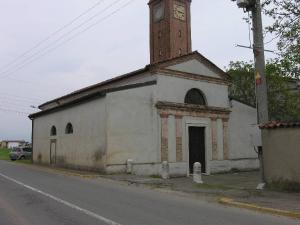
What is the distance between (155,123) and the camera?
24672 mm

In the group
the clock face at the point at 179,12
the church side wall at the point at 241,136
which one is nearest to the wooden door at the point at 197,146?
the church side wall at the point at 241,136

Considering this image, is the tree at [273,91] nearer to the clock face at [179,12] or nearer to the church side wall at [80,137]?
the church side wall at [80,137]

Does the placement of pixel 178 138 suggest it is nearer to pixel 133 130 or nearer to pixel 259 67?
pixel 133 130

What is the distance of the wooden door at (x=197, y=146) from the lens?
26583 millimetres

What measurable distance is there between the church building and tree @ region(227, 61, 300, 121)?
323 cm

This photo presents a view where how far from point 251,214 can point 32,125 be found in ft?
99.6

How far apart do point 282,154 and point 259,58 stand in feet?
13.3

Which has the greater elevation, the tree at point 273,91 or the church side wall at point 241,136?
the tree at point 273,91

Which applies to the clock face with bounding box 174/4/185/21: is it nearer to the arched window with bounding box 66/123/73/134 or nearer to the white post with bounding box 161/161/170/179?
Result: the arched window with bounding box 66/123/73/134

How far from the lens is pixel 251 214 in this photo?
10297 mm

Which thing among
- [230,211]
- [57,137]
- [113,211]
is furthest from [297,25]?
[57,137]

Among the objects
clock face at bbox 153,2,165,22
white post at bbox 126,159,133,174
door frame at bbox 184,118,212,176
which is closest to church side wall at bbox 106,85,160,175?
white post at bbox 126,159,133,174

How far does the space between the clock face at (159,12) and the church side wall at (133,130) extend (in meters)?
33.5

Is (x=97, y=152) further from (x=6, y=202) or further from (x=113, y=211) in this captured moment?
(x=113, y=211)
